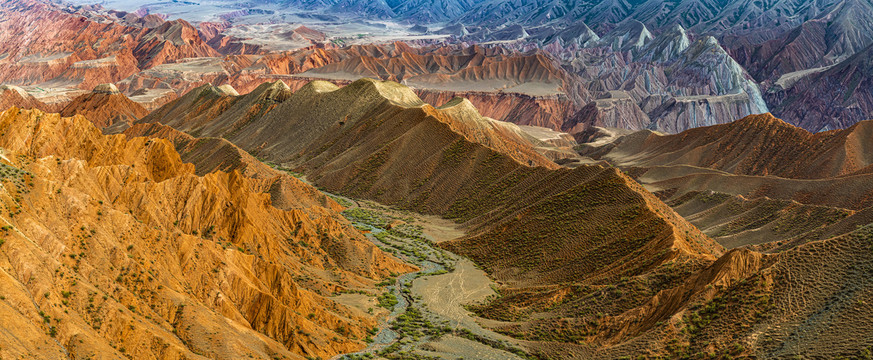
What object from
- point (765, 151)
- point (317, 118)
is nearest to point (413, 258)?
point (317, 118)

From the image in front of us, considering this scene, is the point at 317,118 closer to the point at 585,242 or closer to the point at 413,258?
the point at 413,258

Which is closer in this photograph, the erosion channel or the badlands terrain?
the badlands terrain

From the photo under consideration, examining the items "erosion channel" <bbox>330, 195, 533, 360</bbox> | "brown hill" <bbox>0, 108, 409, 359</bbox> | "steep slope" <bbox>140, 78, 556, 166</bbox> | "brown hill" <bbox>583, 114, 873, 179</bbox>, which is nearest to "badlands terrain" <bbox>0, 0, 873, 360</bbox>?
"brown hill" <bbox>0, 108, 409, 359</bbox>

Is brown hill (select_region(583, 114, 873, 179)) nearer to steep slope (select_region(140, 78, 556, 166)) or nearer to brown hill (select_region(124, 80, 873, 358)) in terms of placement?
brown hill (select_region(124, 80, 873, 358))

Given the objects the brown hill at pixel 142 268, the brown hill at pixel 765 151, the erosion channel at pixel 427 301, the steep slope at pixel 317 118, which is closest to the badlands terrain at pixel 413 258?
the brown hill at pixel 142 268

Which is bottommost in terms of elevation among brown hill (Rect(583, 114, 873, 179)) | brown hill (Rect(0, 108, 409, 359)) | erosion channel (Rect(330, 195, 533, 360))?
brown hill (Rect(583, 114, 873, 179))

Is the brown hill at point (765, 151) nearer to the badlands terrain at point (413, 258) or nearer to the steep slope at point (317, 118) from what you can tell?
the badlands terrain at point (413, 258)

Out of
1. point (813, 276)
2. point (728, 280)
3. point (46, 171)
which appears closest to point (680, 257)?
point (728, 280)
